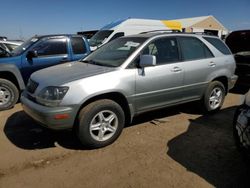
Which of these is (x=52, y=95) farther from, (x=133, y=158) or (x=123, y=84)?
(x=133, y=158)

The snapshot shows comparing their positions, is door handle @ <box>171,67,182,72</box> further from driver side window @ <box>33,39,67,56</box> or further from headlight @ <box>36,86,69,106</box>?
driver side window @ <box>33,39,67,56</box>

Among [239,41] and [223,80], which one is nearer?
[223,80]

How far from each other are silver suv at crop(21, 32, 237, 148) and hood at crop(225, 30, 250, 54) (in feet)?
9.11

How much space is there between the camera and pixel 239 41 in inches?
297

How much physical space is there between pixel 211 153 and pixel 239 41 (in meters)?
5.34

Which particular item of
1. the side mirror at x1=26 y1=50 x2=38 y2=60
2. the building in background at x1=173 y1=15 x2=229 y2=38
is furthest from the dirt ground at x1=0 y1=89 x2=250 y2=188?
the building in background at x1=173 y1=15 x2=229 y2=38

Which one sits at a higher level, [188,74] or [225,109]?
[188,74]

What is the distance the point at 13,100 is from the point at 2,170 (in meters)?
2.84

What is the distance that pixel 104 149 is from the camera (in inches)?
143

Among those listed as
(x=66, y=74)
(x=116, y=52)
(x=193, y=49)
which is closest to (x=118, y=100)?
(x=66, y=74)

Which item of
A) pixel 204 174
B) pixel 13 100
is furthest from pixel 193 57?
pixel 13 100

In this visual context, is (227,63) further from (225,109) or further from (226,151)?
(226,151)

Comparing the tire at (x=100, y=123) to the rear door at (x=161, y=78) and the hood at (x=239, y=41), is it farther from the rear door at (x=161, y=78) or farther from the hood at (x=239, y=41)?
the hood at (x=239, y=41)

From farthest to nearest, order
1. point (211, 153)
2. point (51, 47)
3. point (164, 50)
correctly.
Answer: point (51, 47)
point (164, 50)
point (211, 153)
